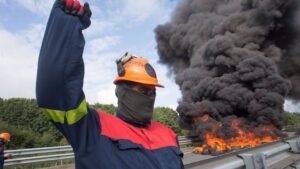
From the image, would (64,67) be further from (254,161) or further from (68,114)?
(254,161)

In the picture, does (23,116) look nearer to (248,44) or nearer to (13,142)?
(13,142)

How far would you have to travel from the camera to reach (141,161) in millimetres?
2234

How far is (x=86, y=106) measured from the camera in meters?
2.11

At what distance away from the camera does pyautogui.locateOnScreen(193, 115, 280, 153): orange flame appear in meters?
21.8

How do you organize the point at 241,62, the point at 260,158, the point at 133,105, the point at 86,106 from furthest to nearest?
1. the point at 241,62
2. the point at 260,158
3. the point at 133,105
4. the point at 86,106

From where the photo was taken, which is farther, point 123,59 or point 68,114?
point 123,59

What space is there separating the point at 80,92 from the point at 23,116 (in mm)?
21603

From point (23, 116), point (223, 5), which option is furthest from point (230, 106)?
point (23, 116)

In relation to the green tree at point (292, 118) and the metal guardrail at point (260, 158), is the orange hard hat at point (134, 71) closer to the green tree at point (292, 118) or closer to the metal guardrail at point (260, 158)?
the metal guardrail at point (260, 158)

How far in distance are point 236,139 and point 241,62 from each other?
6.81 meters

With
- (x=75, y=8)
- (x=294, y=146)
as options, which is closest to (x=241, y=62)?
(x=294, y=146)

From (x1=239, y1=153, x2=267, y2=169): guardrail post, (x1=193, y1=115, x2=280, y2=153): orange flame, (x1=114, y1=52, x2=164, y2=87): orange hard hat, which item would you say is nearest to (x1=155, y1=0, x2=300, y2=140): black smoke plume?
(x1=193, y1=115, x2=280, y2=153): orange flame

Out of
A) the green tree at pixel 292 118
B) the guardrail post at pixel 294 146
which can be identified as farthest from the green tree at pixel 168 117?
the green tree at pixel 292 118

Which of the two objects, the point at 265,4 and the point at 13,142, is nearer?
the point at 13,142
